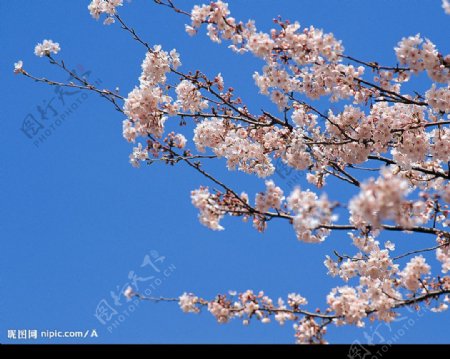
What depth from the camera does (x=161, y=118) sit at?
680 centimetres

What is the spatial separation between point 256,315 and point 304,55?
129 inches

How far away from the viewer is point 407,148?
6547 millimetres

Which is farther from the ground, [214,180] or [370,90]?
[370,90]

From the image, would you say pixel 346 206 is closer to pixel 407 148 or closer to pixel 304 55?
pixel 304 55

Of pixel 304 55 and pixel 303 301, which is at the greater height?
pixel 304 55

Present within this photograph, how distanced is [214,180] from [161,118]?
6.26 ft

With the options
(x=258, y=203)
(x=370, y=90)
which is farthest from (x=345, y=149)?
(x=258, y=203)

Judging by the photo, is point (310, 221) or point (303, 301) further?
point (303, 301)
